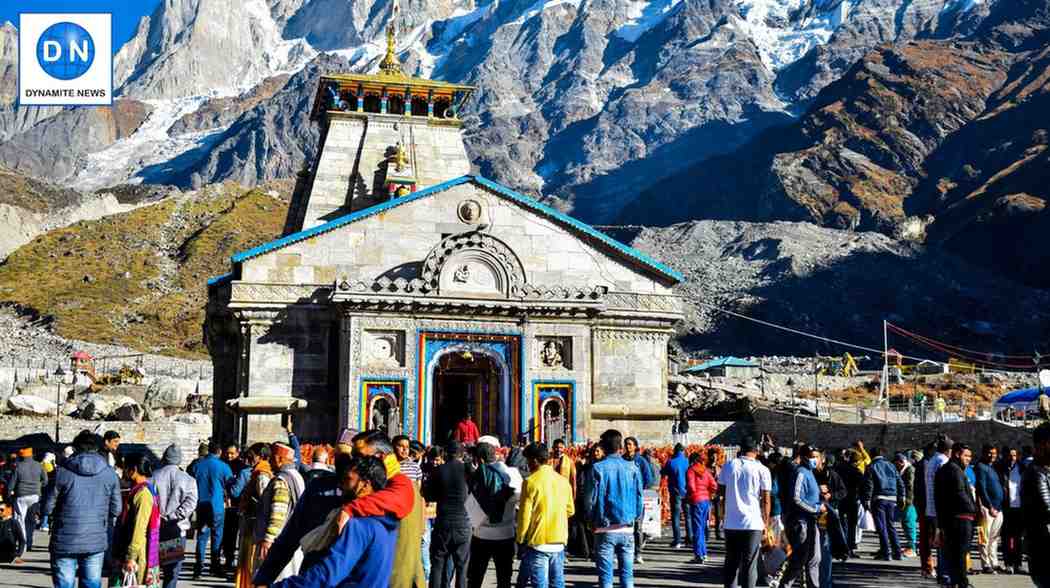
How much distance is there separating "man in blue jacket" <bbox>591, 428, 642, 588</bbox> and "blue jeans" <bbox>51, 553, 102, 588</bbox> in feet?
17.2

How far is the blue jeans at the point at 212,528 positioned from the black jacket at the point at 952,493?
963 centimetres

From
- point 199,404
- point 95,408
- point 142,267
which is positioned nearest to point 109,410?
point 95,408

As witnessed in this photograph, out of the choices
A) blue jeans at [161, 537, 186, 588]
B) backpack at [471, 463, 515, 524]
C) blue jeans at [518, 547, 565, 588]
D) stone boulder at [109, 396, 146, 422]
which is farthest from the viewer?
stone boulder at [109, 396, 146, 422]

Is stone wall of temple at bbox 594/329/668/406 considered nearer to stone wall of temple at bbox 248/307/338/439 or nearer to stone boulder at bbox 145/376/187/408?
stone wall of temple at bbox 248/307/338/439

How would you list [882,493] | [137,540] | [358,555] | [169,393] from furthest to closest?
[169,393] < [882,493] < [137,540] < [358,555]

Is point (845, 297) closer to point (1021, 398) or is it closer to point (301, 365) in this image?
point (1021, 398)

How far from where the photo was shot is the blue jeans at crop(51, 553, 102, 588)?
10.9m

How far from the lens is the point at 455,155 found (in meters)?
41.6

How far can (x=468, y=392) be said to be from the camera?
35219 millimetres

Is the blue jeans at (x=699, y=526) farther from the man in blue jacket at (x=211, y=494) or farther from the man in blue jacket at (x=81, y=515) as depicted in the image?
the man in blue jacket at (x=81, y=515)

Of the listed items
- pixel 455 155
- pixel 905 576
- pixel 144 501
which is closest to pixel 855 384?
pixel 455 155

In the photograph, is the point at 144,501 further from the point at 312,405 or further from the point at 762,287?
the point at 762,287

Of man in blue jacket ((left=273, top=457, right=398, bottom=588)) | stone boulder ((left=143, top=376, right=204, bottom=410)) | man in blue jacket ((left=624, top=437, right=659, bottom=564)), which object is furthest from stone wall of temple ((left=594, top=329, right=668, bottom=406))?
stone boulder ((left=143, top=376, right=204, bottom=410))

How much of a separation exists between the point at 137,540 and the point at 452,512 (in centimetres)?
329
